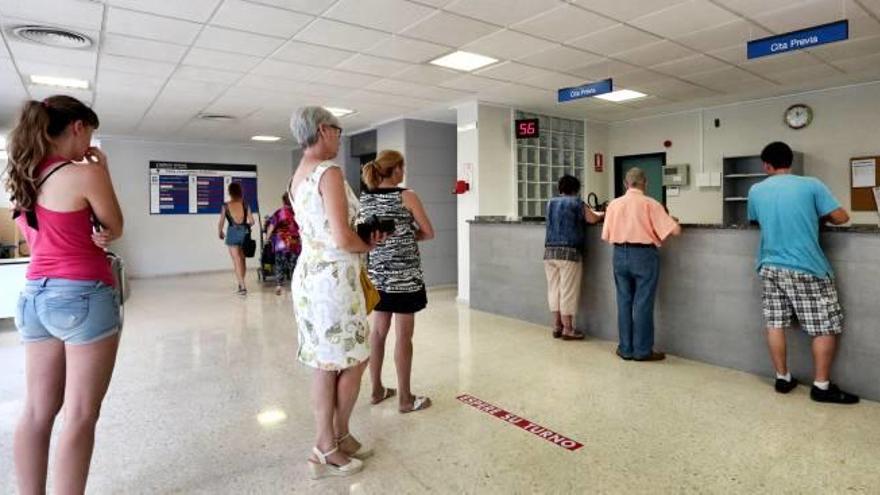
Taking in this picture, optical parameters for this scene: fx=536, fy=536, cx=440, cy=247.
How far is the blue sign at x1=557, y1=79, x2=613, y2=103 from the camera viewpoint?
4.84 meters

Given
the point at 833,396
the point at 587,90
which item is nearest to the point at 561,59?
the point at 587,90

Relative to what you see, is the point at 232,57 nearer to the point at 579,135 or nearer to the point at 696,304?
the point at 696,304

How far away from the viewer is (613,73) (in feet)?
17.4

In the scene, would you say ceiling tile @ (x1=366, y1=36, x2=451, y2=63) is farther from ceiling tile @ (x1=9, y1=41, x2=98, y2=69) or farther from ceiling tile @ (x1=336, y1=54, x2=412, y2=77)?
ceiling tile @ (x1=9, y1=41, x2=98, y2=69)

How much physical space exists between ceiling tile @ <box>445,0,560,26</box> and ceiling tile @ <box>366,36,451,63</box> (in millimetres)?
682

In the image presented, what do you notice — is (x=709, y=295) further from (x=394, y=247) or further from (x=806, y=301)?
(x=394, y=247)

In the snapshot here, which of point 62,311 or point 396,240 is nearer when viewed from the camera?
point 62,311

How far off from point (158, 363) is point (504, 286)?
10.8 ft

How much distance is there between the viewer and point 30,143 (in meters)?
1.67

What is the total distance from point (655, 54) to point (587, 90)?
65 centimetres

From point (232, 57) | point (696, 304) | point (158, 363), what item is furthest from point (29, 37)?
point (696, 304)

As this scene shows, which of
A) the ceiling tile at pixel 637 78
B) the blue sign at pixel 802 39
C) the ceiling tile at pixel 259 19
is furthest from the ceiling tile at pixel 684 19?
the ceiling tile at pixel 259 19

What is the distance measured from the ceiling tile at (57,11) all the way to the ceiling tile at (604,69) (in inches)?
154

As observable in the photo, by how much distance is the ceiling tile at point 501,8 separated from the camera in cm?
349
